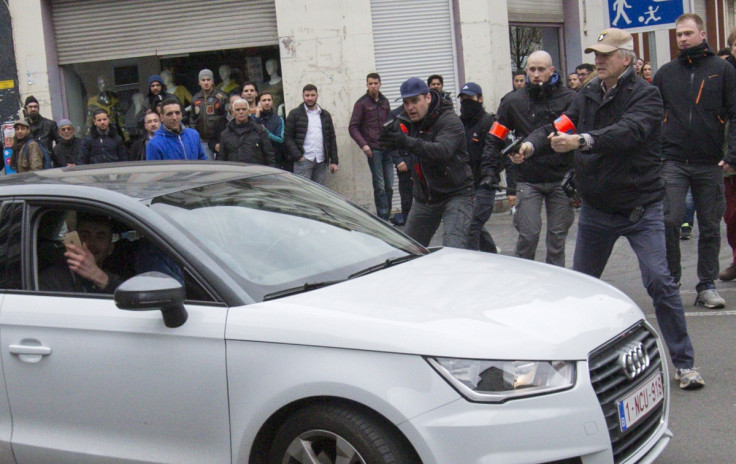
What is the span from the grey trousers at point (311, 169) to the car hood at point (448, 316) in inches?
343

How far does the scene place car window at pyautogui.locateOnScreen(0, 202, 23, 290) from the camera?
4.16 m

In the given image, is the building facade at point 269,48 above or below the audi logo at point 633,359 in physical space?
above

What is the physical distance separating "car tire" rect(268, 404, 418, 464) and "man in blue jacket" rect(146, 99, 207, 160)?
600cm

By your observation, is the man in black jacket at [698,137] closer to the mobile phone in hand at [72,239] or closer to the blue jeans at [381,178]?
the mobile phone in hand at [72,239]

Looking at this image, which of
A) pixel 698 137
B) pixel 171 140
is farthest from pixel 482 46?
pixel 698 137

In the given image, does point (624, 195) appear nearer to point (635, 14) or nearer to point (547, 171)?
point (547, 171)

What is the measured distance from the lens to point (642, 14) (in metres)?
9.30

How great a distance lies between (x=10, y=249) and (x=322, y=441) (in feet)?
5.80

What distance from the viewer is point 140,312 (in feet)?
12.4

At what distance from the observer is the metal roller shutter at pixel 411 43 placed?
13.9m

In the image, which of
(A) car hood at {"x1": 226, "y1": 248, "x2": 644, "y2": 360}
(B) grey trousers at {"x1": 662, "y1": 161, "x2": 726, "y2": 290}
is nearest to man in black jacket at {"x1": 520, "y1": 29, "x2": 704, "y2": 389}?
(A) car hood at {"x1": 226, "y1": 248, "x2": 644, "y2": 360}

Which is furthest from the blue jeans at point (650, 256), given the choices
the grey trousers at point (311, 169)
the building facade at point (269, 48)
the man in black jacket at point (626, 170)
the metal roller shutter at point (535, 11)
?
the metal roller shutter at point (535, 11)

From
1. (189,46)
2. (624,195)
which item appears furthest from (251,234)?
(189,46)

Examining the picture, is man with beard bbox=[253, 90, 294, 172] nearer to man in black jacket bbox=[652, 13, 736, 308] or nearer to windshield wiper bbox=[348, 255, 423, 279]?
man in black jacket bbox=[652, 13, 736, 308]
